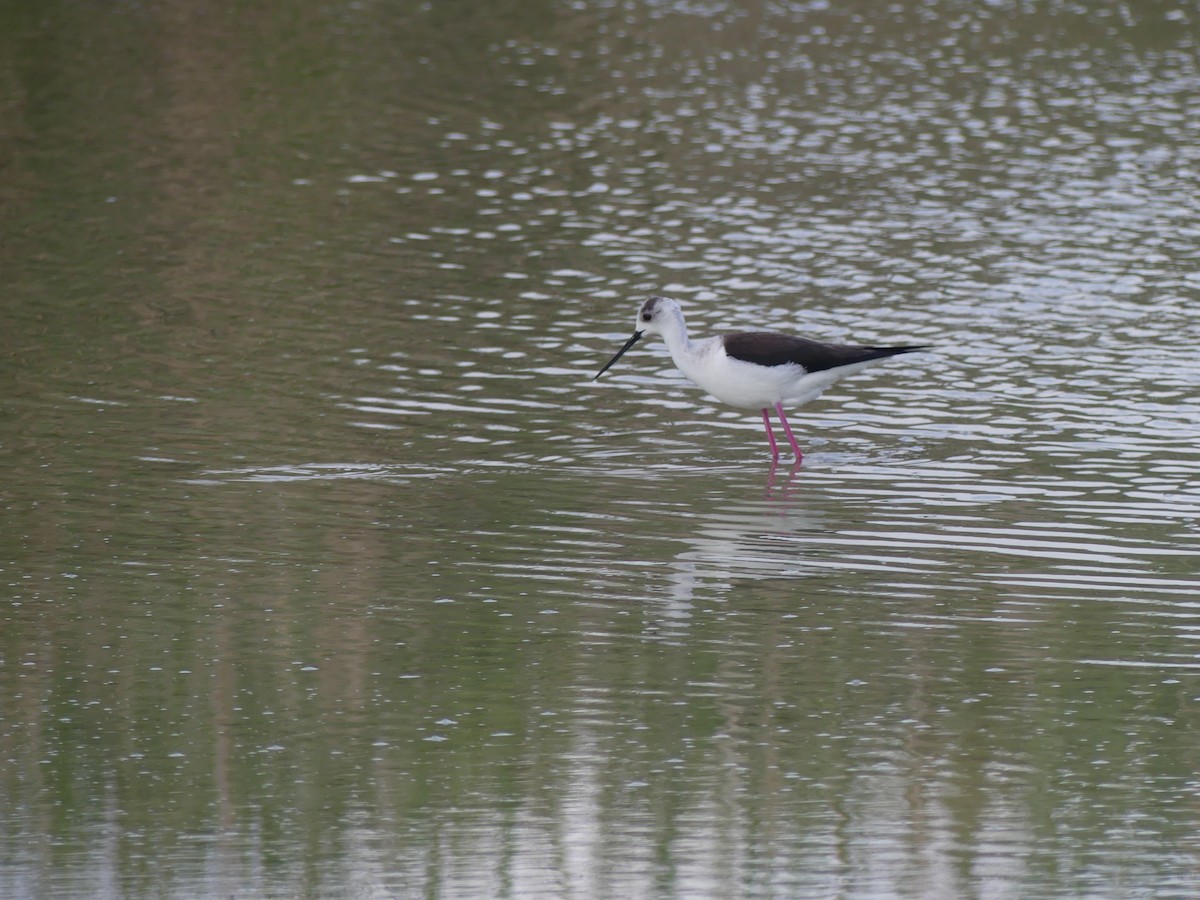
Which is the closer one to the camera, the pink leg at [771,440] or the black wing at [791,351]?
the black wing at [791,351]

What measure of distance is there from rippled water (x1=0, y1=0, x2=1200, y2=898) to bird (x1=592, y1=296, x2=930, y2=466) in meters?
0.38

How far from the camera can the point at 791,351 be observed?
13477 millimetres

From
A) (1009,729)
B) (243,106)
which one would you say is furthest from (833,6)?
(1009,729)

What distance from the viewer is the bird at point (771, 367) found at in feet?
44.1

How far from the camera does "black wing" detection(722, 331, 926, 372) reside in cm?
1345

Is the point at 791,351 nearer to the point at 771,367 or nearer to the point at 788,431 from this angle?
the point at 771,367

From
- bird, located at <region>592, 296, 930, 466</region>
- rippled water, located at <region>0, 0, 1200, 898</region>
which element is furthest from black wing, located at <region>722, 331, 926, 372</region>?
rippled water, located at <region>0, 0, 1200, 898</region>

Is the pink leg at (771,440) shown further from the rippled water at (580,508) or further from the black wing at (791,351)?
the black wing at (791,351)

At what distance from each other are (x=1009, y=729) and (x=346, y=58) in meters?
23.5

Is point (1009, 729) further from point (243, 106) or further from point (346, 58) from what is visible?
point (346, 58)

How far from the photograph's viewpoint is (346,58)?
30625 mm

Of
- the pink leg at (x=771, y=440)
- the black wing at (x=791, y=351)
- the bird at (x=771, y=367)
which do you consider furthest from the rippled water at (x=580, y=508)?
the black wing at (x=791, y=351)

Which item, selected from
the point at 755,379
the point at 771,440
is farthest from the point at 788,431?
the point at 755,379

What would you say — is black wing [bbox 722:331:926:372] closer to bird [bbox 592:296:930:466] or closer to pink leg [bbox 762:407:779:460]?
bird [bbox 592:296:930:466]
